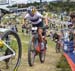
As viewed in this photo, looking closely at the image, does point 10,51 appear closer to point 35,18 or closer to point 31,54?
point 31,54

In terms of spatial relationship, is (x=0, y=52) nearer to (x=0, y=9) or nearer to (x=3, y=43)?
(x=3, y=43)

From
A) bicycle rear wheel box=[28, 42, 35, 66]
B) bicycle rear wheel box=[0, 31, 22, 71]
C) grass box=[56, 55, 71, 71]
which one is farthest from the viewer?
bicycle rear wheel box=[28, 42, 35, 66]

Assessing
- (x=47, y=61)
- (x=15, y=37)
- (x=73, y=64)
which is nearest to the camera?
(x=15, y=37)

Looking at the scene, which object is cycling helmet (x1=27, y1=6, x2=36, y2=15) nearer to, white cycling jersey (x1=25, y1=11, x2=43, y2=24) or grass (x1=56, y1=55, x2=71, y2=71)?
white cycling jersey (x1=25, y1=11, x2=43, y2=24)

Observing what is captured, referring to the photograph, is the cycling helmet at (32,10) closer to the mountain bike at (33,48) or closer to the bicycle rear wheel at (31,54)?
the mountain bike at (33,48)

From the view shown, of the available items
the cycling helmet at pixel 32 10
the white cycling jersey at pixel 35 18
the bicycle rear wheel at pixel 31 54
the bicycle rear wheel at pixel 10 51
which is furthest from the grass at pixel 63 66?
the bicycle rear wheel at pixel 10 51

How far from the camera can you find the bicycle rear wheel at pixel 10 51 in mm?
6737

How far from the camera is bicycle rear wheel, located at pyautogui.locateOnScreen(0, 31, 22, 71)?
6.74m

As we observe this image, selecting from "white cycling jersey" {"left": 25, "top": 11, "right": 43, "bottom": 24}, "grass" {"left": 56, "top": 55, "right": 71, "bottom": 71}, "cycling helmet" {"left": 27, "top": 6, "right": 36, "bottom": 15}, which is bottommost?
"grass" {"left": 56, "top": 55, "right": 71, "bottom": 71}

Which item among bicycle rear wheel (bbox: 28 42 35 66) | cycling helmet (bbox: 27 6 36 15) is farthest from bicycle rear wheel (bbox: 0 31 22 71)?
cycling helmet (bbox: 27 6 36 15)

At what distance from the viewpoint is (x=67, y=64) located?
934 cm

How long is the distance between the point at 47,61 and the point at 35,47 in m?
1.07

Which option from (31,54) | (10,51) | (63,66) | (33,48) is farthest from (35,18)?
(10,51)

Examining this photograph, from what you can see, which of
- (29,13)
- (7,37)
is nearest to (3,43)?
(7,37)
